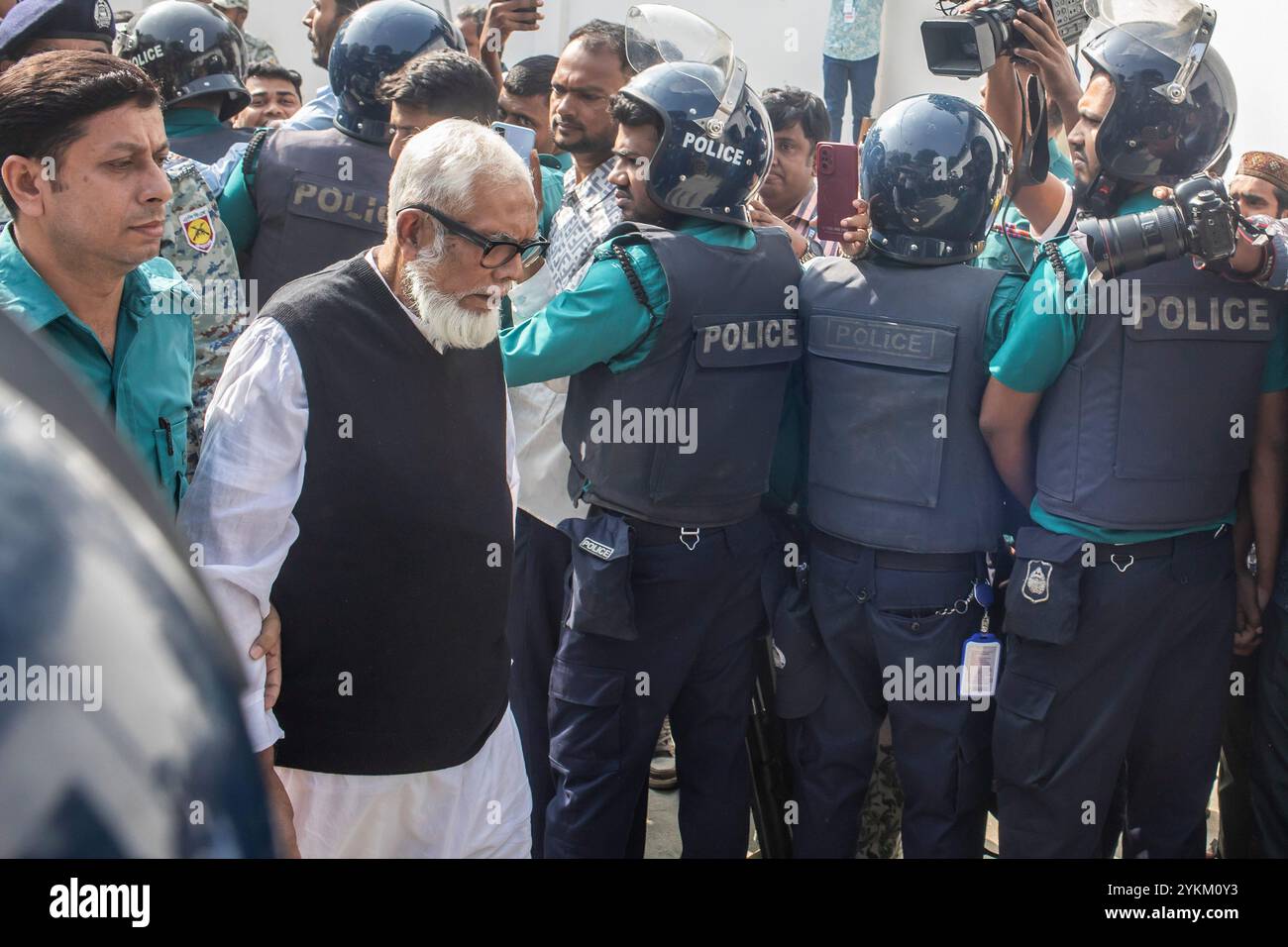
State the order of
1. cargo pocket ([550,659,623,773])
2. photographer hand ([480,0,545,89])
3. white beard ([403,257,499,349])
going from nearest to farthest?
white beard ([403,257,499,349]), cargo pocket ([550,659,623,773]), photographer hand ([480,0,545,89])

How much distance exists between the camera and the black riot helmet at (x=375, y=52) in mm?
3635

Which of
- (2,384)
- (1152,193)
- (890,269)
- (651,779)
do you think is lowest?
(651,779)

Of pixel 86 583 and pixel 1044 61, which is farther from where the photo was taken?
pixel 1044 61

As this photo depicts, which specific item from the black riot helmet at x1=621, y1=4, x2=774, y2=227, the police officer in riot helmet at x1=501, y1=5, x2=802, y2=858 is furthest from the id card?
the black riot helmet at x1=621, y1=4, x2=774, y2=227

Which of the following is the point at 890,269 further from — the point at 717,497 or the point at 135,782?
the point at 135,782

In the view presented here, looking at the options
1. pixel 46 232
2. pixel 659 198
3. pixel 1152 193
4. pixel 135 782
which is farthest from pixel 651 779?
pixel 135 782

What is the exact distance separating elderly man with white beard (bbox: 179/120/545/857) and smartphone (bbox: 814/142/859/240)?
1.36 metres

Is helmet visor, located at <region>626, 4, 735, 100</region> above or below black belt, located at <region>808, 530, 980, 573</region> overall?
above

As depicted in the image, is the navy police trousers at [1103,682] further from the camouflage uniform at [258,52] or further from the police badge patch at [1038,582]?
the camouflage uniform at [258,52]

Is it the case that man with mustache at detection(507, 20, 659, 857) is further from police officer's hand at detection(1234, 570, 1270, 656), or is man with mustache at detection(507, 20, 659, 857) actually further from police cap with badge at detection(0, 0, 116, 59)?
police officer's hand at detection(1234, 570, 1270, 656)

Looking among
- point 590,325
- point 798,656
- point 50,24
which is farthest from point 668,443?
point 50,24

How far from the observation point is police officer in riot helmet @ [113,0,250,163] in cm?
389
